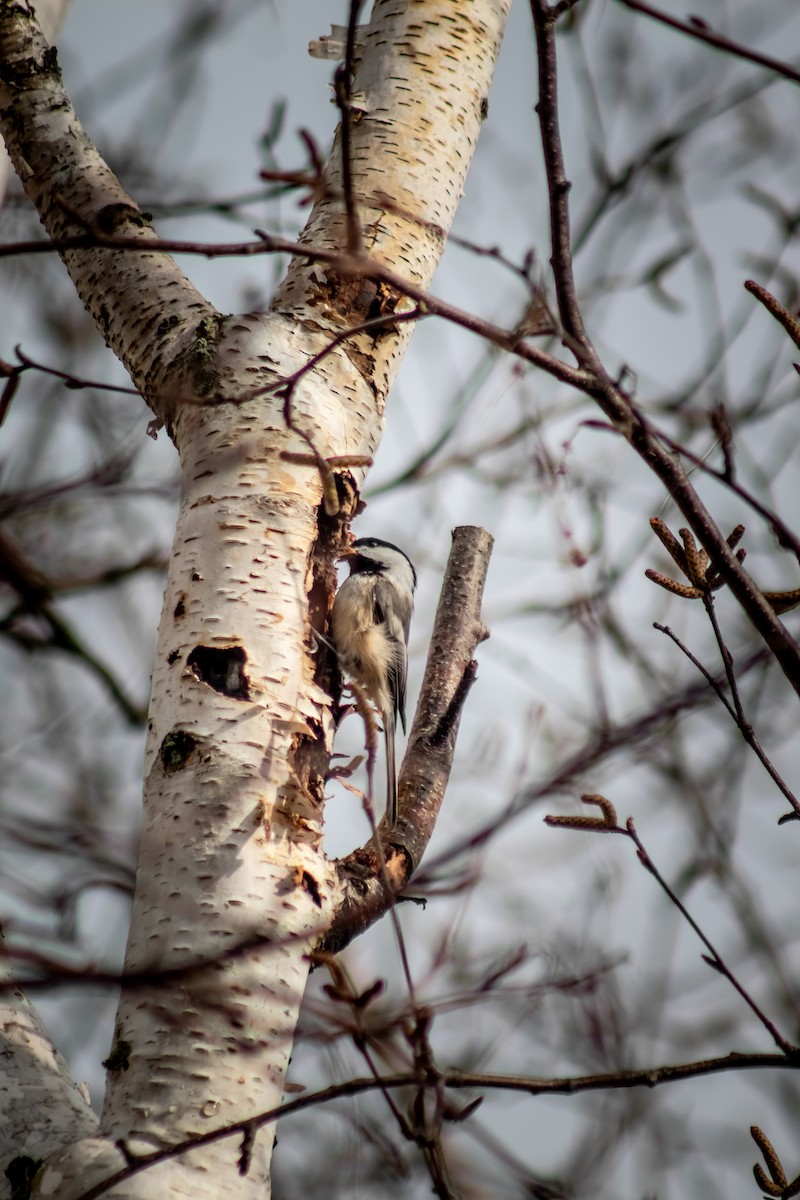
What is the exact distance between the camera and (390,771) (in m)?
3.05

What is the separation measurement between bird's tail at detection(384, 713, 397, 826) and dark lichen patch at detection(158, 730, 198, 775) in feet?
2.00

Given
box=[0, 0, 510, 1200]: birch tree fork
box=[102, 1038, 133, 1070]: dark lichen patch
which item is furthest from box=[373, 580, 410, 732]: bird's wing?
box=[102, 1038, 133, 1070]: dark lichen patch

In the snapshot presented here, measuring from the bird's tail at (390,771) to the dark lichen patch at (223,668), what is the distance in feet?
1.90

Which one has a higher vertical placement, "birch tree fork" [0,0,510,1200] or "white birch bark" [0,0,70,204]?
"white birch bark" [0,0,70,204]

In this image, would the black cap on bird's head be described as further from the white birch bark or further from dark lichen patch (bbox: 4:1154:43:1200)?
dark lichen patch (bbox: 4:1154:43:1200)

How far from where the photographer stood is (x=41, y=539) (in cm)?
348

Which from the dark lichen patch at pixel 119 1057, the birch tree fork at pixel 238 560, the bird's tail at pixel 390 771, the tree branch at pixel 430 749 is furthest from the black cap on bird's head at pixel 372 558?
the dark lichen patch at pixel 119 1057

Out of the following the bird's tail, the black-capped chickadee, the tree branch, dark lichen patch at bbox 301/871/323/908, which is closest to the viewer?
dark lichen patch at bbox 301/871/323/908

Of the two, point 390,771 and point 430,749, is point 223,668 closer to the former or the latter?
point 430,749

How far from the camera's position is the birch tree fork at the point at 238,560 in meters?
1.64

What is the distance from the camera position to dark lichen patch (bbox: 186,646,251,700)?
2.00m

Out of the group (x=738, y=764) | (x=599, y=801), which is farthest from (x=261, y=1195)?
(x=738, y=764)

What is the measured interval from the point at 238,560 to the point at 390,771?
45.6 inches

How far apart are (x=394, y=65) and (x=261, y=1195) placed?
8.52ft
